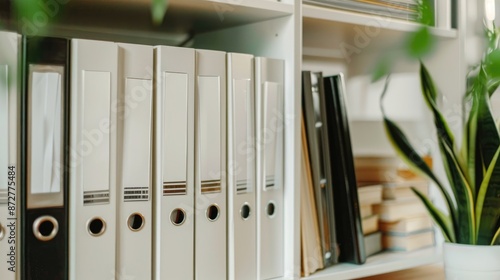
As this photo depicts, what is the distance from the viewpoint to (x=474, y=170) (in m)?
1.10

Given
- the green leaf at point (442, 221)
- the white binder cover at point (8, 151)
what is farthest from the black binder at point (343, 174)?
the white binder cover at point (8, 151)

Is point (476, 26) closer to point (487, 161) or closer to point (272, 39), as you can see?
point (487, 161)

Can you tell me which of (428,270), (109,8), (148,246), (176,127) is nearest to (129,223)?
(148,246)

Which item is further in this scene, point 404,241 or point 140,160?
point 404,241

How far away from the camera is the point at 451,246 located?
1.10 meters

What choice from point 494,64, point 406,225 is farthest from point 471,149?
point 494,64

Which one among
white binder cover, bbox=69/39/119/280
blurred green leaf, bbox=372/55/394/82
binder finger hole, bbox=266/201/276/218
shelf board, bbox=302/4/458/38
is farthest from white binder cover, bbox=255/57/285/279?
blurred green leaf, bbox=372/55/394/82

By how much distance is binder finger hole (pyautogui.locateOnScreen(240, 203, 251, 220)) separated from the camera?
927 millimetres

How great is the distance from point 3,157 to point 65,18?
0.42m

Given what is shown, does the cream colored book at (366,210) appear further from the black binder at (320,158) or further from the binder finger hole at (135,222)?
the binder finger hole at (135,222)

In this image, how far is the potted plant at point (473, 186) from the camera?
3.51 ft

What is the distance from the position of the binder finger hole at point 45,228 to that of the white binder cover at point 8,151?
25 millimetres

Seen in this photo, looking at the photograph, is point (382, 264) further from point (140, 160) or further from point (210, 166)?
point (140, 160)

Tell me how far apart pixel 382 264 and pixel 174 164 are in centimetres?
51
